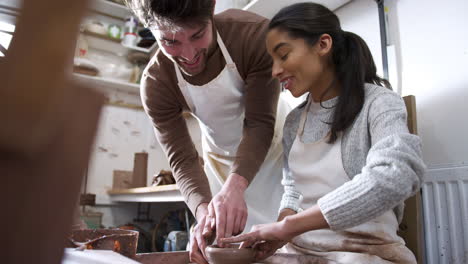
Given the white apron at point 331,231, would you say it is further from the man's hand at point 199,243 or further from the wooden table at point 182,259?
the man's hand at point 199,243

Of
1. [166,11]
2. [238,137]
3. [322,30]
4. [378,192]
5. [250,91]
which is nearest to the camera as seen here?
[378,192]

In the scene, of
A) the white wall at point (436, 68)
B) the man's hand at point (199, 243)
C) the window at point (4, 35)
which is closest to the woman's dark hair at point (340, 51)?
the white wall at point (436, 68)

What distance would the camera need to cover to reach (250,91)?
3.85ft

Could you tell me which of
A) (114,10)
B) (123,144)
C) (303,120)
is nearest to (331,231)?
(303,120)

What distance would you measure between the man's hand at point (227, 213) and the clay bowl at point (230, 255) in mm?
78

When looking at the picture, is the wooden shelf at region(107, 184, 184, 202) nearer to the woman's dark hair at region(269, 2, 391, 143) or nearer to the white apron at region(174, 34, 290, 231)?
the white apron at region(174, 34, 290, 231)

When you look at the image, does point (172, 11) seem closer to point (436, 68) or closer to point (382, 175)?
point (382, 175)

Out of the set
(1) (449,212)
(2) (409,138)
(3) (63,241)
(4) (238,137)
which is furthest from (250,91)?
(3) (63,241)

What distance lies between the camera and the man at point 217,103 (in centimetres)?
95

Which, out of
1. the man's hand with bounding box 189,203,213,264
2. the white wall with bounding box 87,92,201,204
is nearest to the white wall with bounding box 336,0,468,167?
the man's hand with bounding box 189,203,213,264

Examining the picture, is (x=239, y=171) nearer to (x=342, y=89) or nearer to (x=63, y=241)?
(x=342, y=89)

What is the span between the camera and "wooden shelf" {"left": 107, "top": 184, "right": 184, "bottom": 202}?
6.68 feet

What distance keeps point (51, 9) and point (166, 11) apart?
29.2 inches

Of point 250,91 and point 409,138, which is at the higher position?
point 250,91
